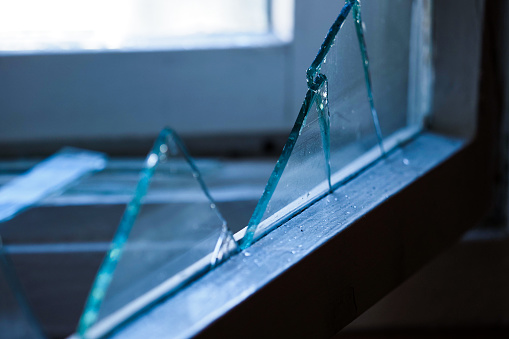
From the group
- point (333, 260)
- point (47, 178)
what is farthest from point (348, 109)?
point (47, 178)

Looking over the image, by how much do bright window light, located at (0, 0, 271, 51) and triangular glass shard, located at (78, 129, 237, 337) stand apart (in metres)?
0.40

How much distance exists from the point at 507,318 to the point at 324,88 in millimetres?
554

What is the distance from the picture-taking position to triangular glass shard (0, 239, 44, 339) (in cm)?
68

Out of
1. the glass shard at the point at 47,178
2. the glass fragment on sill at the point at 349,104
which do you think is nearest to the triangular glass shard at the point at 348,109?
the glass fragment on sill at the point at 349,104

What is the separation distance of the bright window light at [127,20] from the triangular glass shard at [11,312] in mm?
362

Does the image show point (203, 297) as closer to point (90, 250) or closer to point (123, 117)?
point (90, 250)

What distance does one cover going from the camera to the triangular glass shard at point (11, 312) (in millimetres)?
683

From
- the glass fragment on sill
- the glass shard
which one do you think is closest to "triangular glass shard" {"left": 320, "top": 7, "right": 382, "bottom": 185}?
the glass fragment on sill

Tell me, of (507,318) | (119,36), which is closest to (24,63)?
(119,36)

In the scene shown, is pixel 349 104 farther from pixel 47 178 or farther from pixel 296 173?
pixel 47 178

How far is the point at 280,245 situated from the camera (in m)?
0.33

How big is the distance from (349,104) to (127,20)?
1.90 ft

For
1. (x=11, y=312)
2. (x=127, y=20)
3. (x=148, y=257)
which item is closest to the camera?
(x=148, y=257)

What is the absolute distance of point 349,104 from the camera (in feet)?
1.27
